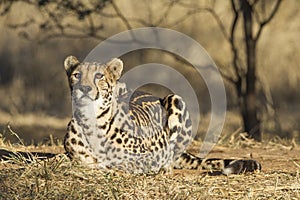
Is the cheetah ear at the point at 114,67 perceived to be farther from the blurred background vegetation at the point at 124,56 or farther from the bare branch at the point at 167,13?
the bare branch at the point at 167,13

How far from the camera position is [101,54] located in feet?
29.3

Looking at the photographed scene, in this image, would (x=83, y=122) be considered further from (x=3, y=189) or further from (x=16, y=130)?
(x=16, y=130)

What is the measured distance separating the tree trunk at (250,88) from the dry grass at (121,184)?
3.48m

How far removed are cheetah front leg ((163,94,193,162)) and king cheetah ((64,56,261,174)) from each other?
0.24ft

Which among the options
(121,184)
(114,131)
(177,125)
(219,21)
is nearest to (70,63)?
(114,131)

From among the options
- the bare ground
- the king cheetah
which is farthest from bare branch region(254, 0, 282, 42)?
the bare ground

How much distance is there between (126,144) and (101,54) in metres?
3.63

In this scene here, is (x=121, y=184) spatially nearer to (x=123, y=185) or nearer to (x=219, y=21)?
(x=123, y=185)

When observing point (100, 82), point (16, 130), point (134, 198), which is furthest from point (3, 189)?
point (16, 130)

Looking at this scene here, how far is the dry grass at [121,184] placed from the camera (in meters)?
4.39

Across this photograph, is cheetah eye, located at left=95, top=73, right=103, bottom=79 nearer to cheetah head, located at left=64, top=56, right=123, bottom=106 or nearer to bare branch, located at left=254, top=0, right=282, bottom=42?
cheetah head, located at left=64, top=56, right=123, bottom=106

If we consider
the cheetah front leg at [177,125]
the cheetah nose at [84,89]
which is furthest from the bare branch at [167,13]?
the cheetah nose at [84,89]

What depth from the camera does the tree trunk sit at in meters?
8.62

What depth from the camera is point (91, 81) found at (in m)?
5.11
